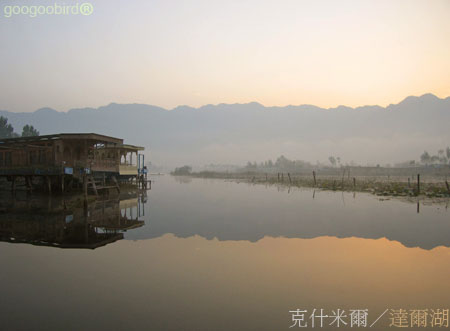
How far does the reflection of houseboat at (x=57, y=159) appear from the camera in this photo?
97.9ft

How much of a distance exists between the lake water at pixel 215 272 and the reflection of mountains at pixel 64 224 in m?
0.09

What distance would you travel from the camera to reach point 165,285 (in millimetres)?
8867

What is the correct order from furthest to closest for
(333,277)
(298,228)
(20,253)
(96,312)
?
(298,228) → (20,253) → (333,277) → (96,312)

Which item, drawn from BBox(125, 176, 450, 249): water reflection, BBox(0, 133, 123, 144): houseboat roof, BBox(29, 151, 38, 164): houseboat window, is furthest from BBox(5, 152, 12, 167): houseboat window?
BBox(125, 176, 450, 249): water reflection

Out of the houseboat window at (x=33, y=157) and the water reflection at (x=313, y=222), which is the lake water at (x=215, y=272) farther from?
the houseboat window at (x=33, y=157)

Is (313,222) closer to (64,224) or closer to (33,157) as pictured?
(64,224)

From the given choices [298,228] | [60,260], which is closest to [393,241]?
[298,228]

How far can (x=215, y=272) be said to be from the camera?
33.0 feet

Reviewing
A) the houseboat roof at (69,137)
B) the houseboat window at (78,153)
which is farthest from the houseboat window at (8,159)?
the houseboat window at (78,153)

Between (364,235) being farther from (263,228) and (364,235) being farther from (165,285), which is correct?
(165,285)

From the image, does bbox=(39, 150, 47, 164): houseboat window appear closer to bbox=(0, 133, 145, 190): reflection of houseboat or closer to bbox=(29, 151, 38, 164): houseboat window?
bbox=(0, 133, 145, 190): reflection of houseboat

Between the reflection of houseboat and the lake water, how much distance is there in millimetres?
11058

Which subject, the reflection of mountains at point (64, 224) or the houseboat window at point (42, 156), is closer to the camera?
the reflection of mountains at point (64, 224)

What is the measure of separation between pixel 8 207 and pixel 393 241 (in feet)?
80.8
